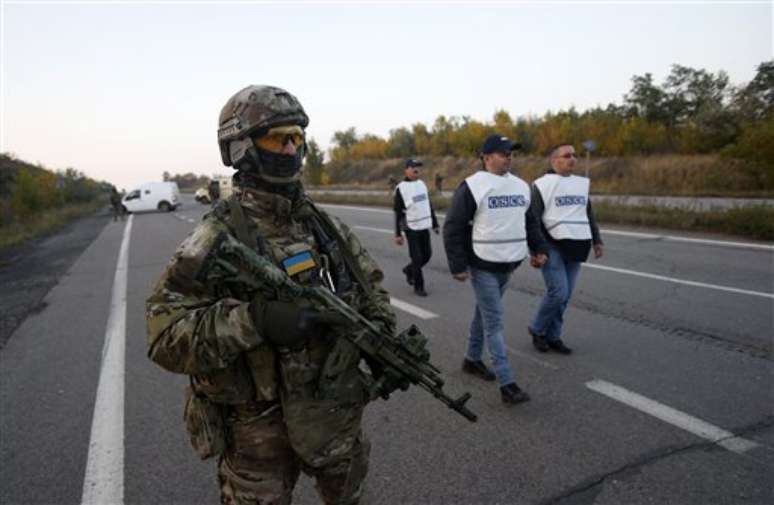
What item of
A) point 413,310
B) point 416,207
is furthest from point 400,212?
point 413,310

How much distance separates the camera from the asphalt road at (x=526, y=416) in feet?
9.23

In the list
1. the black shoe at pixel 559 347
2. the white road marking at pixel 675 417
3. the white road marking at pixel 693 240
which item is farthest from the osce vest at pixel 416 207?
the white road marking at pixel 693 240

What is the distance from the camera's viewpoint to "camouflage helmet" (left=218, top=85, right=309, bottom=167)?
184cm

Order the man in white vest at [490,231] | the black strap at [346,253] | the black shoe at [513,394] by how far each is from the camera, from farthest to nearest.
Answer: the man in white vest at [490,231] < the black shoe at [513,394] < the black strap at [346,253]

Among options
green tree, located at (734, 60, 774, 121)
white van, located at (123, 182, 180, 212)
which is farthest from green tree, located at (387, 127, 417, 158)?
green tree, located at (734, 60, 774, 121)

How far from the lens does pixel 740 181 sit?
2288 centimetres

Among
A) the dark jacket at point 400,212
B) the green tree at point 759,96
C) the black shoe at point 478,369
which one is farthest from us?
the green tree at point 759,96

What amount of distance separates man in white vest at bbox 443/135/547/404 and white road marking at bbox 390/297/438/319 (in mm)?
2085

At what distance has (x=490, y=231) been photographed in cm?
385

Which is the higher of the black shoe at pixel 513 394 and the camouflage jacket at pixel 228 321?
the camouflage jacket at pixel 228 321

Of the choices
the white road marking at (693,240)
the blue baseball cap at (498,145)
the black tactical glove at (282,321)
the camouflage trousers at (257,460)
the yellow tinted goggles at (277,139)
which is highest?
the yellow tinted goggles at (277,139)

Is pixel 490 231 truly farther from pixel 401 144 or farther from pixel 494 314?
pixel 401 144

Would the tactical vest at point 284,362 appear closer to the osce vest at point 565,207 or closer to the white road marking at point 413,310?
the osce vest at point 565,207

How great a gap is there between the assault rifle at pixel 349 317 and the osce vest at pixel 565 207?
8.83 feet
